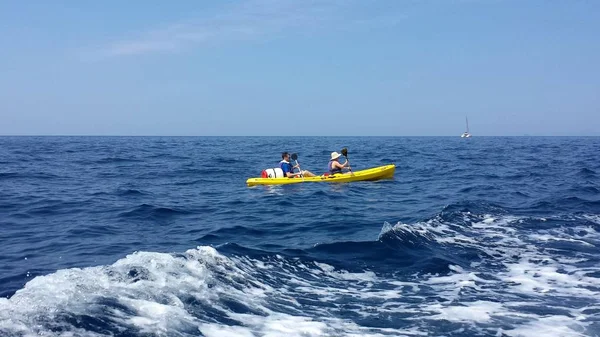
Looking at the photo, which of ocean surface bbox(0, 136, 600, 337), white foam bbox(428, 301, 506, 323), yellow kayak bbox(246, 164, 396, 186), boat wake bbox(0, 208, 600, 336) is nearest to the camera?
boat wake bbox(0, 208, 600, 336)

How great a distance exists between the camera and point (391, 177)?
20516 millimetres

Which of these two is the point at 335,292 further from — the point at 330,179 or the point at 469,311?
the point at 330,179

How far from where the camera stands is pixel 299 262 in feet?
26.5

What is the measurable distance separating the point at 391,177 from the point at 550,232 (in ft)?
33.7

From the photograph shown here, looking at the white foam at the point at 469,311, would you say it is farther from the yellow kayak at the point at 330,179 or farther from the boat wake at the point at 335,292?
the yellow kayak at the point at 330,179

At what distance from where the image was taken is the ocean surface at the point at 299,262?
17.5 ft

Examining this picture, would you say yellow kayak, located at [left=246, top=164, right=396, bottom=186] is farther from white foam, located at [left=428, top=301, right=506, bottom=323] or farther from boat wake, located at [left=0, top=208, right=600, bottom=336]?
white foam, located at [left=428, top=301, right=506, bottom=323]

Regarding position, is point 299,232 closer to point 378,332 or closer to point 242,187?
point 378,332

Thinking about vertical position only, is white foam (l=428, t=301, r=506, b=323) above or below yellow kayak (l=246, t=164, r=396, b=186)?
below

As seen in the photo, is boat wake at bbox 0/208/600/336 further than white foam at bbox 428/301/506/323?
No

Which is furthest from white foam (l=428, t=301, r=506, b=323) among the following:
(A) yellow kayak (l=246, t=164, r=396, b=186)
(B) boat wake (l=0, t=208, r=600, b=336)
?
(A) yellow kayak (l=246, t=164, r=396, b=186)

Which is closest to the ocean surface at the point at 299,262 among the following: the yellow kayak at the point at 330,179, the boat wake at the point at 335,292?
the boat wake at the point at 335,292

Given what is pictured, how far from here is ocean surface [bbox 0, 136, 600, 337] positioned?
5328mm

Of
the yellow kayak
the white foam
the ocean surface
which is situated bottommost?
the white foam
